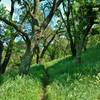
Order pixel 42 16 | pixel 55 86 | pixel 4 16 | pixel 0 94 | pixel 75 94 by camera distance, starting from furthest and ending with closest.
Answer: pixel 42 16 < pixel 4 16 < pixel 55 86 < pixel 0 94 < pixel 75 94

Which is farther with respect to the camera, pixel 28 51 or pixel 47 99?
pixel 28 51

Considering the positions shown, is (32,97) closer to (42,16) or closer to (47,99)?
(47,99)

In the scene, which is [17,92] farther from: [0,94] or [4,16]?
[4,16]

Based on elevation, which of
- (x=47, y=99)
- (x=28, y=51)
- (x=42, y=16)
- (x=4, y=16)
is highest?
(x=42, y=16)

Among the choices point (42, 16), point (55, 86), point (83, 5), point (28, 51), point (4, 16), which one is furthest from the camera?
point (42, 16)

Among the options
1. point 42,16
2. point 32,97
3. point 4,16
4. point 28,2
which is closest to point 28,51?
point 4,16

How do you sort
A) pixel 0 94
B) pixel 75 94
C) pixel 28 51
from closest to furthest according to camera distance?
pixel 75 94, pixel 0 94, pixel 28 51

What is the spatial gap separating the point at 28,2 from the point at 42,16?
31856 mm

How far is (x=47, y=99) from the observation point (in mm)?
15477

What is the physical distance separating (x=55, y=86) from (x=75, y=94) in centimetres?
300

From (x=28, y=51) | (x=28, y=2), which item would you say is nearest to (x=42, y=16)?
(x=28, y=2)

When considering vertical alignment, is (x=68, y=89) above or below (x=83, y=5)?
below

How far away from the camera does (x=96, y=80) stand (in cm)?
1529

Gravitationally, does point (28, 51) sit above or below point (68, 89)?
above
